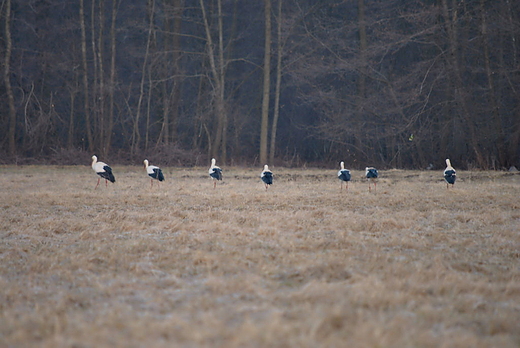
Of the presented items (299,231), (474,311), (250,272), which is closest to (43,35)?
(299,231)

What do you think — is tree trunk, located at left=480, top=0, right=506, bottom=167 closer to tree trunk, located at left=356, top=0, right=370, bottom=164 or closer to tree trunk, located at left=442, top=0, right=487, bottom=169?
tree trunk, located at left=442, top=0, right=487, bottom=169

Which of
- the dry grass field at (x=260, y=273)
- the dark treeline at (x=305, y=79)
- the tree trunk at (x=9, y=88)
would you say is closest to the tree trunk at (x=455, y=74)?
the dark treeline at (x=305, y=79)

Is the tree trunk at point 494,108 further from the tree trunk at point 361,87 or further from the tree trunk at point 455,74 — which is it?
the tree trunk at point 361,87

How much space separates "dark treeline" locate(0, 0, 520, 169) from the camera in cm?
2030

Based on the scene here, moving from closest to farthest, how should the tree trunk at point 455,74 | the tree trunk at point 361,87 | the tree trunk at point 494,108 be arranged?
1. the tree trunk at point 494,108
2. the tree trunk at point 455,74
3. the tree trunk at point 361,87

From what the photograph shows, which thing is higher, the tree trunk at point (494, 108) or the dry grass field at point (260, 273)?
the tree trunk at point (494, 108)

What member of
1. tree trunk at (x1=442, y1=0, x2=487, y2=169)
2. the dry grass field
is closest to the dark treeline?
tree trunk at (x1=442, y1=0, x2=487, y2=169)

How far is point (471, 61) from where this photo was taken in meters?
25.3

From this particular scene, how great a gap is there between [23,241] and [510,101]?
22.5 meters

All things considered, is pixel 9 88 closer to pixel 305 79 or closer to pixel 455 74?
pixel 305 79

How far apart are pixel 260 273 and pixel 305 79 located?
20.0 meters

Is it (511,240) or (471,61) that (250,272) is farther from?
(471,61)

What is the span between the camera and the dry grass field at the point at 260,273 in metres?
3.42

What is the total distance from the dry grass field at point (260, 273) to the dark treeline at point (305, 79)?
11523mm
